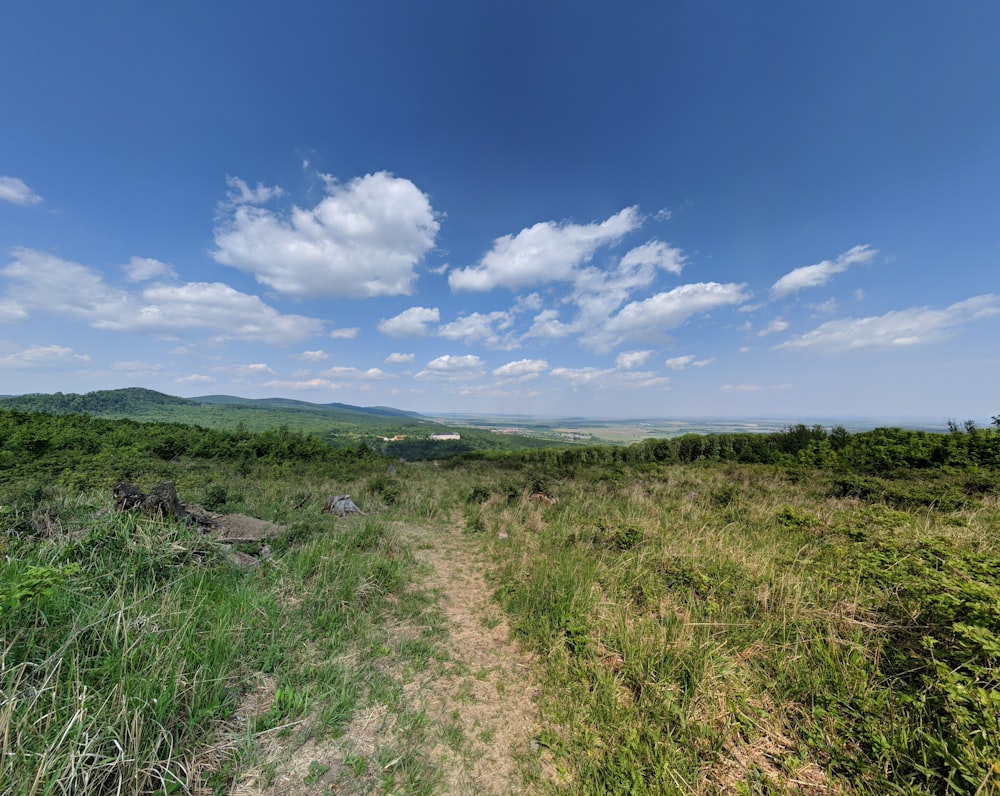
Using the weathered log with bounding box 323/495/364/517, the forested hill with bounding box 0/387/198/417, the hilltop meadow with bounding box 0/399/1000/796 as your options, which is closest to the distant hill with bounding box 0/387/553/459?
the forested hill with bounding box 0/387/198/417

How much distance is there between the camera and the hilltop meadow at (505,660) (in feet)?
8.04

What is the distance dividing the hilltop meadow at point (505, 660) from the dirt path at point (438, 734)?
0.02 m

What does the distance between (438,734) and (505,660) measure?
4.31ft

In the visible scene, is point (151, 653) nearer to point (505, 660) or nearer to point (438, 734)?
point (438, 734)

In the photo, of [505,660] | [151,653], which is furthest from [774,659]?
[151,653]

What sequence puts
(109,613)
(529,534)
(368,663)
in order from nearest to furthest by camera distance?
(109,613), (368,663), (529,534)

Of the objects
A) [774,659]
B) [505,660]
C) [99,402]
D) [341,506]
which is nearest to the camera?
[774,659]

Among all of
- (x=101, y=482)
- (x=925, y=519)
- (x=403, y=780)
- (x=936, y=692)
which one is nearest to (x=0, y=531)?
(x=403, y=780)

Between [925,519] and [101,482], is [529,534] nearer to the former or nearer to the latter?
[925,519]

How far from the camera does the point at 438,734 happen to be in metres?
3.26

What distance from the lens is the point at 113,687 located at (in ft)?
8.51

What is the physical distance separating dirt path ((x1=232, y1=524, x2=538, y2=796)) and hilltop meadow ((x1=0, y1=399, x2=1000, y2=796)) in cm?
2

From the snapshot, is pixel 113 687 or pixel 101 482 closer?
pixel 113 687

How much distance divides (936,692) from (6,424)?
38985 mm
